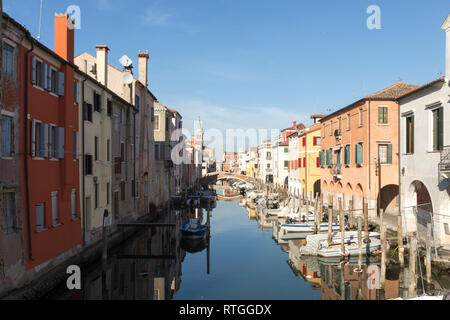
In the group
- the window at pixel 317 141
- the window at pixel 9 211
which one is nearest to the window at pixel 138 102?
the window at pixel 9 211

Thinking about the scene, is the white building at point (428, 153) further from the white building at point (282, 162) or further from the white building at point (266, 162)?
the white building at point (266, 162)

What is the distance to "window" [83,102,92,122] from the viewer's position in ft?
62.7

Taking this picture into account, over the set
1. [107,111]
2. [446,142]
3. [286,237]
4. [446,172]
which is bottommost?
[286,237]

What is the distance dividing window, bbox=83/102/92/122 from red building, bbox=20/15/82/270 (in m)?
1.02

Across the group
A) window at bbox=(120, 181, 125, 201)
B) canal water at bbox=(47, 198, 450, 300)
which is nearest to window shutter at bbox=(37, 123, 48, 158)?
canal water at bbox=(47, 198, 450, 300)

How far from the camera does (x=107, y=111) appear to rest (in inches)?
918

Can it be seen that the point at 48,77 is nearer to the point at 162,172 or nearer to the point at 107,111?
the point at 107,111

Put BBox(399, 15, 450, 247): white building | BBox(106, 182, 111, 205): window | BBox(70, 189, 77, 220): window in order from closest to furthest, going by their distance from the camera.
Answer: BBox(399, 15, 450, 247): white building, BBox(70, 189, 77, 220): window, BBox(106, 182, 111, 205): window

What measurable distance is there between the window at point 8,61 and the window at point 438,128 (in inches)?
682

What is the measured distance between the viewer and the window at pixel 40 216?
45.6ft

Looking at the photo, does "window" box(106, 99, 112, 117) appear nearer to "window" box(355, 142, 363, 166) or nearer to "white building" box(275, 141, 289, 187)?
"window" box(355, 142, 363, 166)
